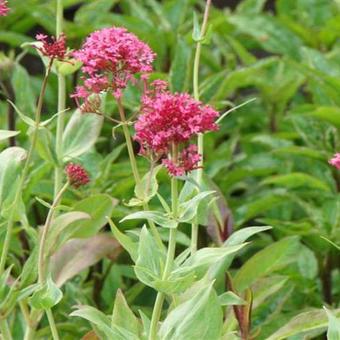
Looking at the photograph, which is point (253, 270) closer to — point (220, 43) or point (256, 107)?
point (256, 107)

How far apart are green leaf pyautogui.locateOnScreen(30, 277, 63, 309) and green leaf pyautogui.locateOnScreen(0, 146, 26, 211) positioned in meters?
0.17

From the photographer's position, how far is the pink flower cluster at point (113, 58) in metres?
1.21

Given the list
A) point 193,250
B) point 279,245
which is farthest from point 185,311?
point 279,245

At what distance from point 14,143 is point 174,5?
3.34ft

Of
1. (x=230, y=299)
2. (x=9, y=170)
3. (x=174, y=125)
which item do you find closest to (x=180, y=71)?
(x=9, y=170)

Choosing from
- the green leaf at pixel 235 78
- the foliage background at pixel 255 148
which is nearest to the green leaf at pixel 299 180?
the foliage background at pixel 255 148

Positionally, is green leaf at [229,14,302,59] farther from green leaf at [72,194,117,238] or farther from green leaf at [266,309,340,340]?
green leaf at [266,309,340,340]

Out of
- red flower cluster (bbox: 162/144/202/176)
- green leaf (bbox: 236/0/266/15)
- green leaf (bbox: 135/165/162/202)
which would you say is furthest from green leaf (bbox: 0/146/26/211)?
green leaf (bbox: 236/0/266/15)

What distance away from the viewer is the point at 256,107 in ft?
8.49

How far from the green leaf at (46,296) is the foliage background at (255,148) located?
1.12 ft

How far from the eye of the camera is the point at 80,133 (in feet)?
5.58

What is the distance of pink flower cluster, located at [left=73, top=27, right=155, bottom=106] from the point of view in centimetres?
121

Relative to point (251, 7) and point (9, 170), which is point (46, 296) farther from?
point (251, 7)

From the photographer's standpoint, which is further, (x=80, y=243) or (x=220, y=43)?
(x=220, y=43)
